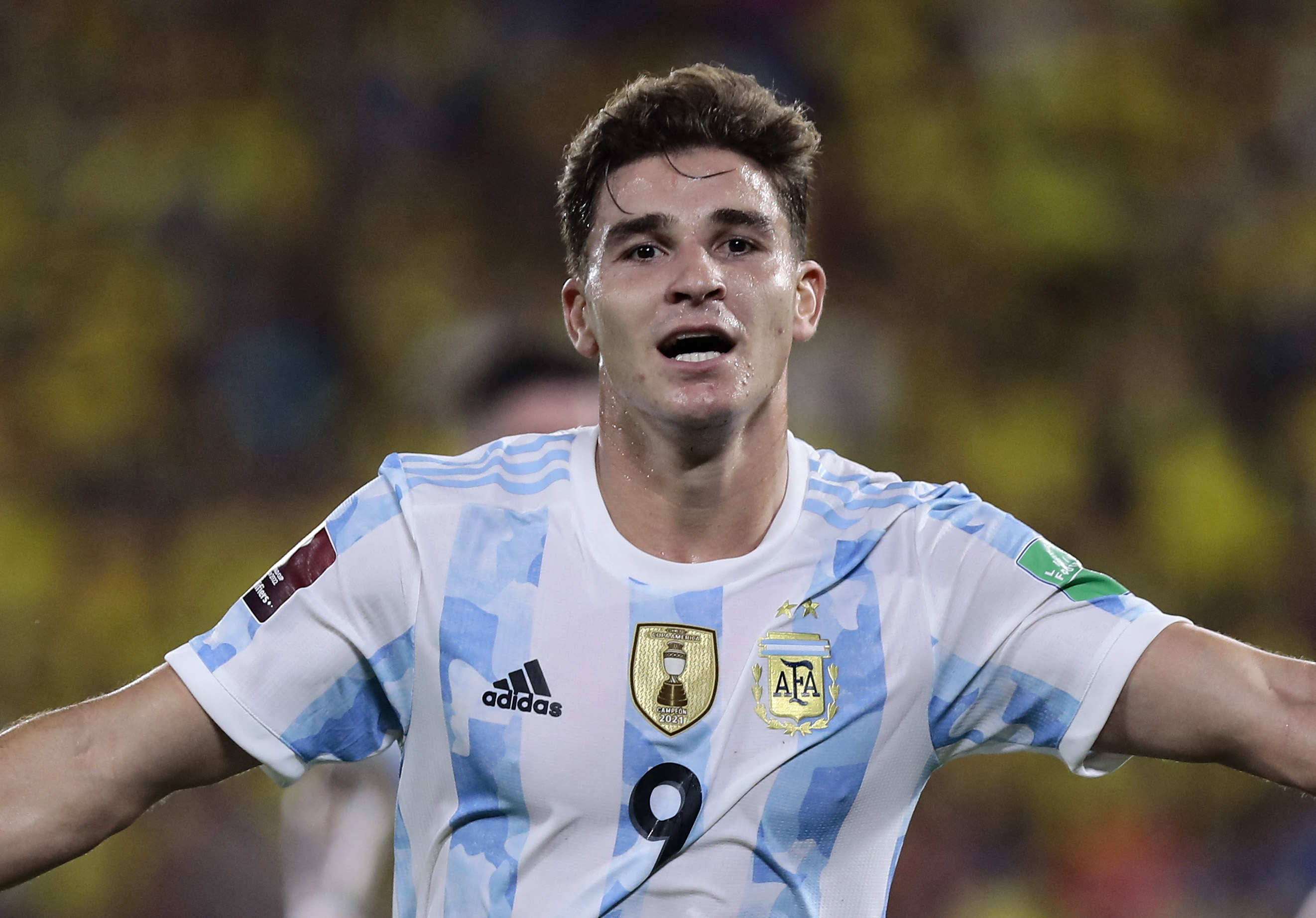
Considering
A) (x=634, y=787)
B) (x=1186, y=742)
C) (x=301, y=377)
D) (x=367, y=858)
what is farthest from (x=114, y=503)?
(x=1186, y=742)

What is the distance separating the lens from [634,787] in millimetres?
2252

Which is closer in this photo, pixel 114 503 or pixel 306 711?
pixel 306 711

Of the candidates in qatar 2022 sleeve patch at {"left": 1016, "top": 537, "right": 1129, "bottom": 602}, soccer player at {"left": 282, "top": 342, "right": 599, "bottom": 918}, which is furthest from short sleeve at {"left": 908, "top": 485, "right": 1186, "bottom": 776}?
soccer player at {"left": 282, "top": 342, "right": 599, "bottom": 918}

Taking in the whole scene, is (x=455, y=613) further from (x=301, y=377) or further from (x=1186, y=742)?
(x=301, y=377)

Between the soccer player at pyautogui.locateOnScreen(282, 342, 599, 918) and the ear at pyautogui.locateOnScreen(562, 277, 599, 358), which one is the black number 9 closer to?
the ear at pyautogui.locateOnScreen(562, 277, 599, 358)

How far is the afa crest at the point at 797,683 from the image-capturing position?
2.31 meters

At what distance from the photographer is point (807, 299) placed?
2.82 meters

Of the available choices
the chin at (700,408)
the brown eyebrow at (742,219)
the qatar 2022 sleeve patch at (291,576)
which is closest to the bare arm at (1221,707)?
the chin at (700,408)

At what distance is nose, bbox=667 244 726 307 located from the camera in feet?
7.98

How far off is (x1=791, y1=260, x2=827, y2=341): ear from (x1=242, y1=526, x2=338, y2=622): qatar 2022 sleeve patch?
38.0 inches

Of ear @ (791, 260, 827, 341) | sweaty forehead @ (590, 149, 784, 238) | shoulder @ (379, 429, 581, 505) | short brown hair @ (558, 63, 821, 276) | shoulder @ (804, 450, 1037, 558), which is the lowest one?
shoulder @ (804, 450, 1037, 558)

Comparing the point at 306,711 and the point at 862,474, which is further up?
the point at 862,474

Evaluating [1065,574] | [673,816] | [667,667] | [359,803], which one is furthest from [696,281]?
[359,803]

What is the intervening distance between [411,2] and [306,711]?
5.26 meters
